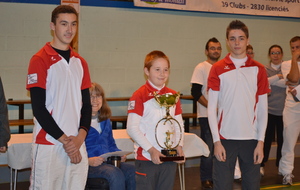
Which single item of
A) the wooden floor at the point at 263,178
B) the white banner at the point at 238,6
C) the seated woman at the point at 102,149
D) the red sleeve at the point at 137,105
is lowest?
the wooden floor at the point at 263,178

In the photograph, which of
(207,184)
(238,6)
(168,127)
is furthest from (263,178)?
(238,6)

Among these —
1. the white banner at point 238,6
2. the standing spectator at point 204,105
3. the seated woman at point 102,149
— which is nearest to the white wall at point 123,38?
the white banner at point 238,6

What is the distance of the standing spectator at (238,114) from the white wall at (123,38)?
12.1 ft

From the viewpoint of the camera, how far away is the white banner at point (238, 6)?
6.99 metres

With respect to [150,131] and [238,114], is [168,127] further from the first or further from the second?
[238,114]

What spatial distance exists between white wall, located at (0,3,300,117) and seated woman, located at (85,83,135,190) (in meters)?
2.89

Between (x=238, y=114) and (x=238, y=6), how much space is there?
15.2 ft

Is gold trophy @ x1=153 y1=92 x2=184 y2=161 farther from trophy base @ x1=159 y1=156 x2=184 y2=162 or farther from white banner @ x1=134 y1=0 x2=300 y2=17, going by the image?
white banner @ x1=134 y1=0 x2=300 y2=17

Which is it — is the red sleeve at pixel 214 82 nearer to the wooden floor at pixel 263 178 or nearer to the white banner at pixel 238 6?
the wooden floor at pixel 263 178

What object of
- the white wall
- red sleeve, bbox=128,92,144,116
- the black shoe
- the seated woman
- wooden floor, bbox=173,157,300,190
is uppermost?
the white wall

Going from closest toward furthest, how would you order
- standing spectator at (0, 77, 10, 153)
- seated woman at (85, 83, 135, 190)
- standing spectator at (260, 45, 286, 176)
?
standing spectator at (0, 77, 10, 153) < seated woman at (85, 83, 135, 190) < standing spectator at (260, 45, 286, 176)

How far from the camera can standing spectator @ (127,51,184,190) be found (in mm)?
3098

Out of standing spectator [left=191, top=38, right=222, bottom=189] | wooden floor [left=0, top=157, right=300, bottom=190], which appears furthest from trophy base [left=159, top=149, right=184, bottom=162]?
wooden floor [left=0, top=157, right=300, bottom=190]

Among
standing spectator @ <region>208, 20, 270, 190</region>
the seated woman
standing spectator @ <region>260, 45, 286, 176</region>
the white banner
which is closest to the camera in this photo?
standing spectator @ <region>208, 20, 270, 190</region>
